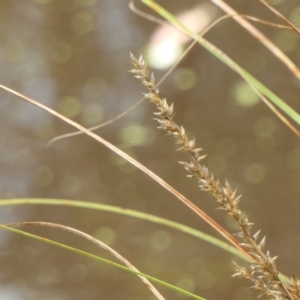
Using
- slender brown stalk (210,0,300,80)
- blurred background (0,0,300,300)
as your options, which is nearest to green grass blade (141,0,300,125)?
slender brown stalk (210,0,300,80)

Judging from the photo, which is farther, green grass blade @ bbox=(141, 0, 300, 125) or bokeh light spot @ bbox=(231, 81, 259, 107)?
bokeh light spot @ bbox=(231, 81, 259, 107)

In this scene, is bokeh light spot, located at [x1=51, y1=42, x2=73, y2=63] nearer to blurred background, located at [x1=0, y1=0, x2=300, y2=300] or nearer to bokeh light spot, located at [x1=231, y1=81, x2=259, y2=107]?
blurred background, located at [x1=0, y1=0, x2=300, y2=300]

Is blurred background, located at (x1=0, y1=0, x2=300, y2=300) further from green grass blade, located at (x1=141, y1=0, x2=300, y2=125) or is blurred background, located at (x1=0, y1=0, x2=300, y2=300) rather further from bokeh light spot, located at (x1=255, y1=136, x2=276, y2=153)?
green grass blade, located at (x1=141, y1=0, x2=300, y2=125)

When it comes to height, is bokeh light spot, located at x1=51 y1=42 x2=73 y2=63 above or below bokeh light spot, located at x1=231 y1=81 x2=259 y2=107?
above

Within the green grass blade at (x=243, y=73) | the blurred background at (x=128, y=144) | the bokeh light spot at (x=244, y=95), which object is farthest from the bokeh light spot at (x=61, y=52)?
the green grass blade at (x=243, y=73)

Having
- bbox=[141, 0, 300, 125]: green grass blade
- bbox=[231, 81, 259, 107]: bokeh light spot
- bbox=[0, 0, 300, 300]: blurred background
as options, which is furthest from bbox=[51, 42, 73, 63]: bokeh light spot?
bbox=[141, 0, 300, 125]: green grass blade

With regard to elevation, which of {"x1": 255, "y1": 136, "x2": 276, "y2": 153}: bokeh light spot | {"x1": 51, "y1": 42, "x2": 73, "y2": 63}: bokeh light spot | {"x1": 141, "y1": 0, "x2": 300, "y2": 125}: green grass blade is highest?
{"x1": 51, "y1": 42, "x2": 73, "y2": 63}: bokeh light spot

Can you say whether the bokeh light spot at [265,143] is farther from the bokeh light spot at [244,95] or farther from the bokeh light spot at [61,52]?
the bokeh light spot at [61,52]

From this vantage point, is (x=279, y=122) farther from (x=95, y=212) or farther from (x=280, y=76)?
(x=95, y=212)
